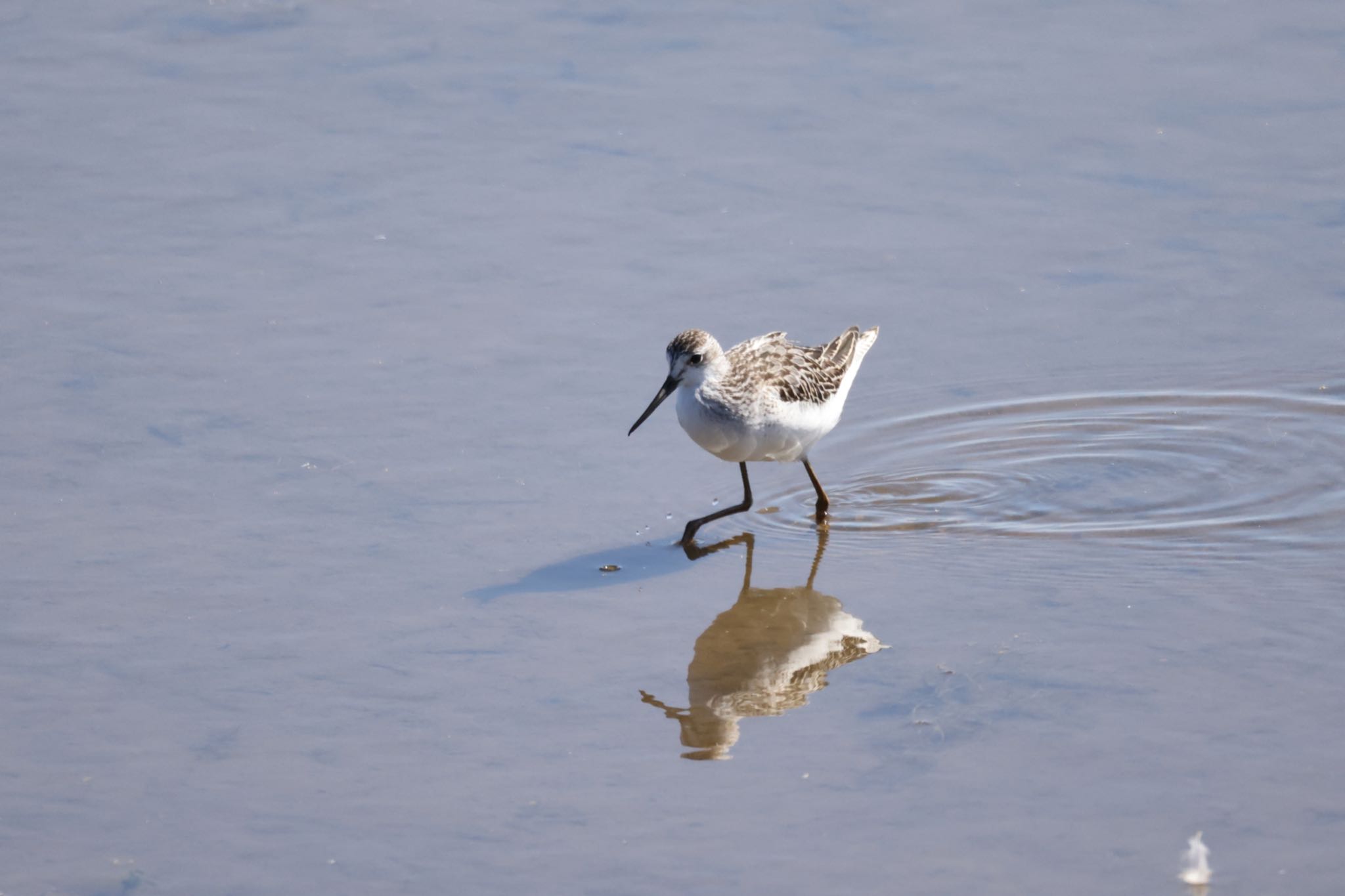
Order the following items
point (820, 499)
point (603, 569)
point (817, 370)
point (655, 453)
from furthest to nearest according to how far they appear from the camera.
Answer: point (655, 453) < point (817, 370) < point (820, 499) < point (603, 569)

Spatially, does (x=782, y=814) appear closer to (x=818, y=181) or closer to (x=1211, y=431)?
(x=1211, y=431)

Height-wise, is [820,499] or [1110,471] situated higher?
[1110,471]

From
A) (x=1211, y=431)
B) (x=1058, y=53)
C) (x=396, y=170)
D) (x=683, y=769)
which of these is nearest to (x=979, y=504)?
(x=1211, y=431)

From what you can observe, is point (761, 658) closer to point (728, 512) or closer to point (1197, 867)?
point (728, 512)

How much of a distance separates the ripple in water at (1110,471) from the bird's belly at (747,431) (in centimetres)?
43

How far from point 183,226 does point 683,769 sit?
6.53 metres

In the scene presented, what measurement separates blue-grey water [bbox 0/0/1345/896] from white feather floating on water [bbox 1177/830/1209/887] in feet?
0.21

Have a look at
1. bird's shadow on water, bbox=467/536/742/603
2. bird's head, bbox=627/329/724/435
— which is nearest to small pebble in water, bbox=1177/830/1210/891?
bird's shadow on water, bbox=467/536/742/603

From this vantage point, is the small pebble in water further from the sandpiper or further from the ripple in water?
the sandpiper

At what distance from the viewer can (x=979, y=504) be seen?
8.12 meters

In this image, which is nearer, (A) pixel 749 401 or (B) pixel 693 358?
(A) pixel 749 401

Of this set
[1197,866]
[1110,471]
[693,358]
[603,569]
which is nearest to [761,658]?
[603,569]

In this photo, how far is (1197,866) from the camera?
521 centimetres

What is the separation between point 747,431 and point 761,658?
1.33 metres
